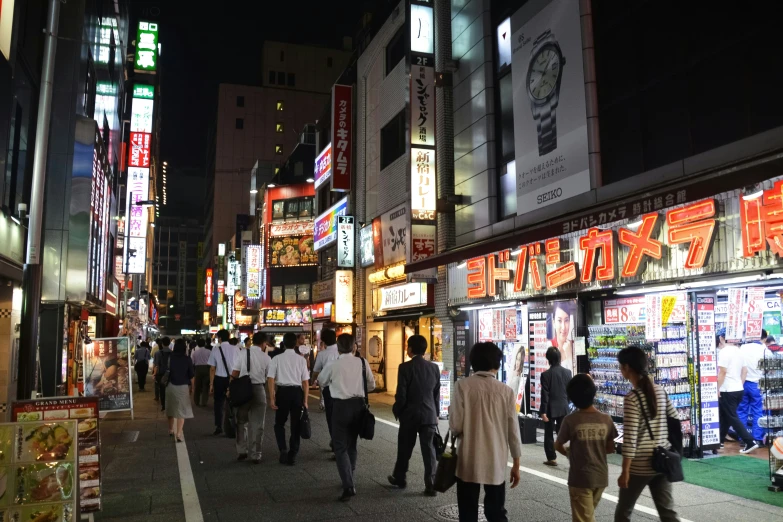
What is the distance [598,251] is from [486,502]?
23.0 feet

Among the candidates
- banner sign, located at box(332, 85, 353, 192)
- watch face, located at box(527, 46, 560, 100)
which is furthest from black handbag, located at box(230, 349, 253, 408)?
banner sign, located at box(332, 85, 353, 192)

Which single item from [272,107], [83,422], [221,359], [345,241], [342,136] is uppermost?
[272,107]

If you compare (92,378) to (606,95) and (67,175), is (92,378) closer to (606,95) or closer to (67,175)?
(67,175)

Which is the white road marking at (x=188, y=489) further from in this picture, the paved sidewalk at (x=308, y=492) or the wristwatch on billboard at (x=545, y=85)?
the wristwatch on billboard at (x=545, y=85)

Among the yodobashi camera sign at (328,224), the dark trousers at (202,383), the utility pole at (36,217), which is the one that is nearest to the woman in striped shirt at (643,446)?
the utility pole at (36,217)

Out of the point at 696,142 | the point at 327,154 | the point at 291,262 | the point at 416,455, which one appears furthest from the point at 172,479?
the point at 291,262

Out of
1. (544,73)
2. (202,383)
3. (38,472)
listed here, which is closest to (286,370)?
(38,472)

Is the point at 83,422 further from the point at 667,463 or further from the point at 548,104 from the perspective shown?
the point at 548,104

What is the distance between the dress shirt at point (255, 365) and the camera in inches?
397

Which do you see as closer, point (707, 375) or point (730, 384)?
point (707, 375)

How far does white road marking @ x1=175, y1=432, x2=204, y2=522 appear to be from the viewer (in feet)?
22.7

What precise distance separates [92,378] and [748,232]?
13832 millimetres

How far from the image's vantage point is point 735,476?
28.9ft

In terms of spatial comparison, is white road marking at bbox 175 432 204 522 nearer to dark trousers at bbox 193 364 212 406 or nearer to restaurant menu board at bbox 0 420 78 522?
restaurant menu board at bbox 0 420 78 522
